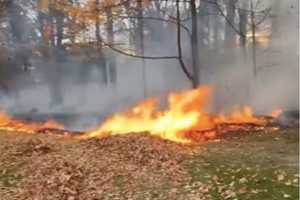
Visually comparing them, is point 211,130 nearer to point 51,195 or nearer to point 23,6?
point 51,195

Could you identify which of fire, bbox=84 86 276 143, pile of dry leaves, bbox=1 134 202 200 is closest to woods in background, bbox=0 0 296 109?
fire, bbox=84 86 276 143

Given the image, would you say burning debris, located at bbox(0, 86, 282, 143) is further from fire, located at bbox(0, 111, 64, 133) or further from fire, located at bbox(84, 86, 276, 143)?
fire, located at bbox(0, 111, 64, 133)

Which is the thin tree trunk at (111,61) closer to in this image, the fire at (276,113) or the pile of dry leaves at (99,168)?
the fire at (276,113)

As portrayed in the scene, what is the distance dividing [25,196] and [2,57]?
56.1 feet

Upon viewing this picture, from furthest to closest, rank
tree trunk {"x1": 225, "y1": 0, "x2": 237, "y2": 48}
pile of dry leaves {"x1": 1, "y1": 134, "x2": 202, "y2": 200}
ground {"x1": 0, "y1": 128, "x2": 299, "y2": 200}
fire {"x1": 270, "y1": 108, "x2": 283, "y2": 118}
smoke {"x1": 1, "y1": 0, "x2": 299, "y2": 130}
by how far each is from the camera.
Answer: tree trunk {"x1": 225, "y1": 0, "x2": 237, "y2": 48}, smoke {"x1": 1, "y1": 0, "x2": 299, "y2": 130}, fire {"x1": 270, "y1": 108, "x2": 283, "y2": 118}, pile of dry leaves {"x1": 1, "y1": 134, "x2": 202, "y2": 200}, ground {"x1": 0, "y1": 128, "x2": 299, "y2": 200}

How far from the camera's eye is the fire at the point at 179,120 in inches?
485

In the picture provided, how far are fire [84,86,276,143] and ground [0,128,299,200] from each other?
4.72 ft

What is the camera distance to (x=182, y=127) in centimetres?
1266

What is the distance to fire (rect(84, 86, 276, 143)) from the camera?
12.3m

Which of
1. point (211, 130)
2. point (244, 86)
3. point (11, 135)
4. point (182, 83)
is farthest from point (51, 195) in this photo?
point (182, 83)

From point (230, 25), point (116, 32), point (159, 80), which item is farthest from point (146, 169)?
point (116, 32)

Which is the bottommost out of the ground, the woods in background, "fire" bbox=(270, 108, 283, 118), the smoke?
the ground

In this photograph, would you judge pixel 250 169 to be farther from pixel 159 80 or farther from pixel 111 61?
pixel 111 61

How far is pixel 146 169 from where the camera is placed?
8.55 meters
